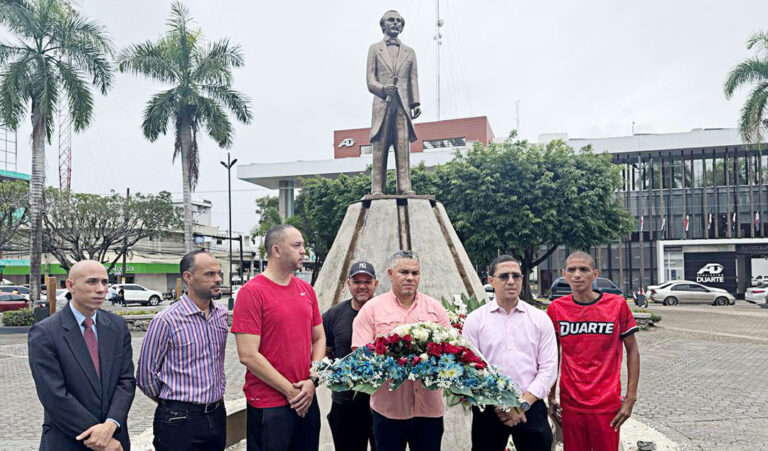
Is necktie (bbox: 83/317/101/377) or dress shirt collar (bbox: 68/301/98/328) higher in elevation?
dress shirt collar (bbox: 68/301/98/328)

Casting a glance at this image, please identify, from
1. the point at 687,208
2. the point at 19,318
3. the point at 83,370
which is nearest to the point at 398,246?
the point at 83,370

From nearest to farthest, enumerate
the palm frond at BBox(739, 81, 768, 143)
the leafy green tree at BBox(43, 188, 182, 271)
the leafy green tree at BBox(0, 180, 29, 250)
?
the palm frond at BBox(739, 81, 768, 143), the leafy green tree at BBox(0, 180, 29, 250), the leafy green tree at BBox(43, 188, 182, 271)

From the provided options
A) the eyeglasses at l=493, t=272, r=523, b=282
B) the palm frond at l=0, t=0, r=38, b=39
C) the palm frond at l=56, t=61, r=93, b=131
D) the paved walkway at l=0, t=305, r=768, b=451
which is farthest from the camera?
the palm frond at l=56, t=61, r=93, b=131

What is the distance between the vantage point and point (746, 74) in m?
21.6

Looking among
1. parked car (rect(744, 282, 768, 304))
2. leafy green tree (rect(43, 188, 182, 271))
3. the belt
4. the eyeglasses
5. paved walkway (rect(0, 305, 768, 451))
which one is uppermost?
leafy green tree (rect(43, 188, 182, 271))

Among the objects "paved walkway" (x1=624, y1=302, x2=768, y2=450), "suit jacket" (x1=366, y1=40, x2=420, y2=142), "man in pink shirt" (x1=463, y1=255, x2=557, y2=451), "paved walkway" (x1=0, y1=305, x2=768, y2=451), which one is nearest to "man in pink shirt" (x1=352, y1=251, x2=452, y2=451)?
"man in pink shirt" (x1=463, y1=255, x2=557, y2=451)

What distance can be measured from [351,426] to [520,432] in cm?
118

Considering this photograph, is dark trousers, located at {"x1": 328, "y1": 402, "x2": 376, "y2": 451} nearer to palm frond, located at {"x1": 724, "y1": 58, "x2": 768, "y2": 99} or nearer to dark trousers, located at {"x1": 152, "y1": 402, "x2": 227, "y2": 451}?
dark trousers, located at {"x1": 152, "y1": 402, "x2": 227, "y2": 451}

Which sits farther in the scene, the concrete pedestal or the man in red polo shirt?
the concrete pedestal

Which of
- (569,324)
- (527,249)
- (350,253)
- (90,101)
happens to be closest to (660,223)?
(527,249)

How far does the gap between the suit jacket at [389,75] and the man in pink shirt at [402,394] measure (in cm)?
489

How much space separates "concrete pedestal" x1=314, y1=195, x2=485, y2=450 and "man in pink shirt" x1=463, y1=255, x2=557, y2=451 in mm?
3183

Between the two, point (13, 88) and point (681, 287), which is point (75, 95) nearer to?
point (13, 88)

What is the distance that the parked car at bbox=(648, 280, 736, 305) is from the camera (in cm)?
2900
